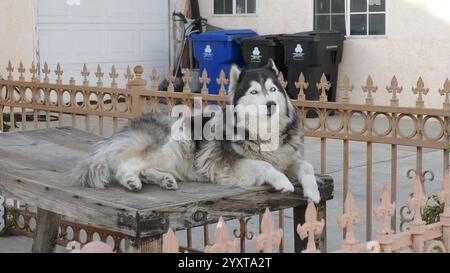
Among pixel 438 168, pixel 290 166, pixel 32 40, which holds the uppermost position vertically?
pixel 32 40

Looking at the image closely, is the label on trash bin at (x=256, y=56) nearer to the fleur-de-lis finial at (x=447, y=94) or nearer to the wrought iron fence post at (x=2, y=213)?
the wrought iron fence post at (x=2, y=213)

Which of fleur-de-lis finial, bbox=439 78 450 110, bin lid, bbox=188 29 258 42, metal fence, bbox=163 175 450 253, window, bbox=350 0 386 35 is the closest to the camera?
metal fence, bbox=163 175 450 253

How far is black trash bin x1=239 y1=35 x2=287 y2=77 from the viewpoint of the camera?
527 inches

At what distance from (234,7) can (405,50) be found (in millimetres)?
3737

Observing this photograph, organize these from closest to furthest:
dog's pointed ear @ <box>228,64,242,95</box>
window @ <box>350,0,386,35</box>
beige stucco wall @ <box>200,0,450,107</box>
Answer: dog's pointed ear @ <box>228,64,242,95</box>
beige stucco wall @ <box>200,0,450,107</box>
window @ <box>350,0,386,35</box>

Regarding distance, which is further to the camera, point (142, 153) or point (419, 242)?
point (142, 153)

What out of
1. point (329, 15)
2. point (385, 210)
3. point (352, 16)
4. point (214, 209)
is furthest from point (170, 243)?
point (329, 15)

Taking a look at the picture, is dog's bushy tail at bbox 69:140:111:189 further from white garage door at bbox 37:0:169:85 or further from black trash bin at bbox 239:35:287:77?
white garage door at bbox 37:0:169:85

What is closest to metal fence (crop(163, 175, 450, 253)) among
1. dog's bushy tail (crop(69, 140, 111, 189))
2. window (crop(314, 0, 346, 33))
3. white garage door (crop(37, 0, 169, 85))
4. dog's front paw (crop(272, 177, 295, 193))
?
dog's front paw (crop(272, 177, 295, 193))

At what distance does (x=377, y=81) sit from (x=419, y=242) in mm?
9892

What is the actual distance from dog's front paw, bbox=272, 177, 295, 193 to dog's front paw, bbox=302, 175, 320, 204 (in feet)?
0.37
